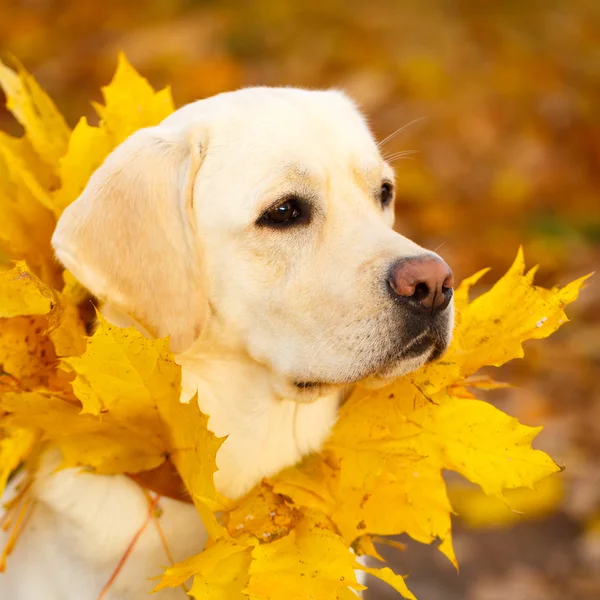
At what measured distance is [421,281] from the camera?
6.11ft

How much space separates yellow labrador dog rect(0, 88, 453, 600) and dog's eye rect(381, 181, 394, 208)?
227mm

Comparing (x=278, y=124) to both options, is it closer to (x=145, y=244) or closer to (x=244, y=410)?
(x=145, y=244)

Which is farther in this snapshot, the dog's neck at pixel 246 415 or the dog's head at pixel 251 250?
the dog's neck at pixel 246 415

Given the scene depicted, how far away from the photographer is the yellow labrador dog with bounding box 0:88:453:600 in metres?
1.94

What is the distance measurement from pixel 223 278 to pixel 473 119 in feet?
20.3

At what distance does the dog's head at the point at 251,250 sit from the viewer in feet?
6.34

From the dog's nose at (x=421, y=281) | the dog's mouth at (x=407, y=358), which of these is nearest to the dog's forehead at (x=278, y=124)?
the dog's nose at (x=421, y=281)

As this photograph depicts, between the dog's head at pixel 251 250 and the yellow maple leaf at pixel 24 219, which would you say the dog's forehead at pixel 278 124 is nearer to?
the dog's head at pixel 251 250

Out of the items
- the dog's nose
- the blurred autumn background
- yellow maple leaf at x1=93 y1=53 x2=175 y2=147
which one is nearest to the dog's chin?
the dog's nose

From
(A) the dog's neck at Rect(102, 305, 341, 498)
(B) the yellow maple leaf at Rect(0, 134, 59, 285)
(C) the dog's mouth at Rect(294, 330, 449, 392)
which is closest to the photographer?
(C) the dog's mouth at Rect(294, 330, 449, 392)

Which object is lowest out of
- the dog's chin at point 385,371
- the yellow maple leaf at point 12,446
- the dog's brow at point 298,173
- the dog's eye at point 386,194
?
the dog's chin at point 385,371

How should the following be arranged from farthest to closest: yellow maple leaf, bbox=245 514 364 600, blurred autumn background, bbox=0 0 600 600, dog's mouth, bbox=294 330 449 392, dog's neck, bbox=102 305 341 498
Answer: blurred autumn background, bbox=0 0 600 600, dog's neck, bbox=102 305 341 498, dog's mouth, bbox=294 330 449 392, yellow maple leaf, bbox=245 514 364 600

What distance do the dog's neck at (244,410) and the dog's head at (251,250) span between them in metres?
0.06

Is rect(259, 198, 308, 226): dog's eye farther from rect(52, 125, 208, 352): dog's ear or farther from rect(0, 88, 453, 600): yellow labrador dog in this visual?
rect(52, 125, 208, 352): dog's ear
